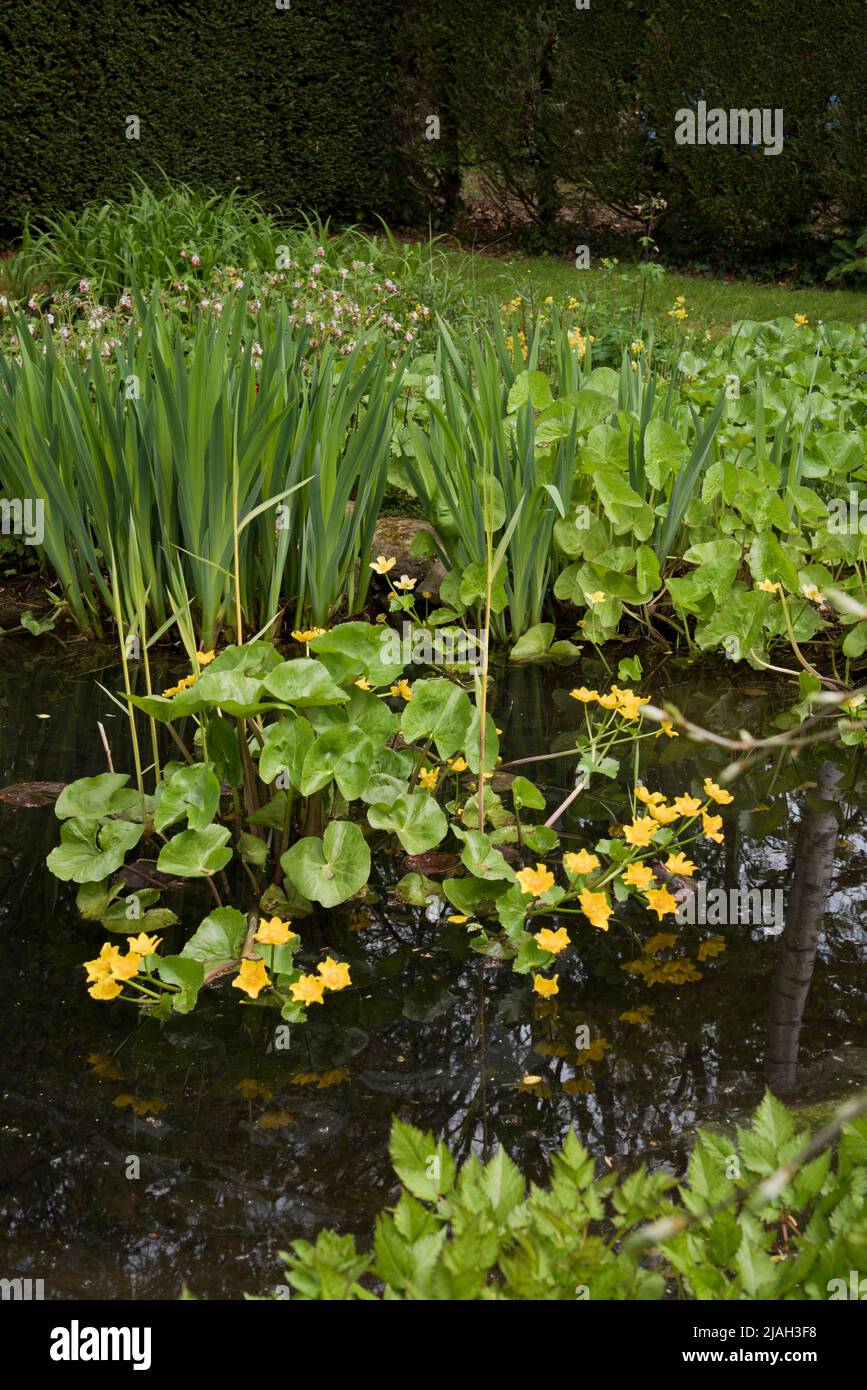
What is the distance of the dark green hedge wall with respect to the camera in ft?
28.5

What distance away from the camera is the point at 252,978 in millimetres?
1783

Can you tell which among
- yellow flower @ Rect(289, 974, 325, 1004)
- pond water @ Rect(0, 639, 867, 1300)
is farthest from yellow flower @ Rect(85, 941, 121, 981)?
yellow flower @ Rect(289, 974, 325, 1004)

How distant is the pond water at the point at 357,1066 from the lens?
1491 mm

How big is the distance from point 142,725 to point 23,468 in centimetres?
106

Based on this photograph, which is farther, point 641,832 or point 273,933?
point 641,832

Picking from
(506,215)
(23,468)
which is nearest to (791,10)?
(506,215)

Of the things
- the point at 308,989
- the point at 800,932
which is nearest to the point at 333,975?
the point at 308,989

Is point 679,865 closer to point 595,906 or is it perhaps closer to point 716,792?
point 595,906

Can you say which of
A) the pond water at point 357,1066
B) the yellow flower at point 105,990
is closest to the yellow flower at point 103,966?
the yellow flower at point 105,990

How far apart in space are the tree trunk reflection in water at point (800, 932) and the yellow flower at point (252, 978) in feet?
2.48

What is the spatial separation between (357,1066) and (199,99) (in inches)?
368

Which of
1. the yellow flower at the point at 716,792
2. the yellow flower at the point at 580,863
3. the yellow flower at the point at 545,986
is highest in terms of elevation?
the yellow flower at the point at 716,792

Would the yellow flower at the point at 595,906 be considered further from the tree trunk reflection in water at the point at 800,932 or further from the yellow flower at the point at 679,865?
the tree trunk reflection in water at the point at 800,932

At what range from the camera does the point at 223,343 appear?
2803 mm
